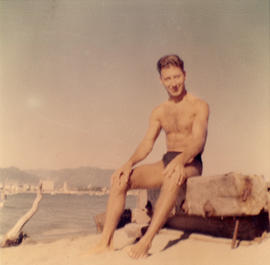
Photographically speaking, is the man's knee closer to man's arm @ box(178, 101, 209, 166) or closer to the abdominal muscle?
man's arm @ box(178, 101, 209, 166)

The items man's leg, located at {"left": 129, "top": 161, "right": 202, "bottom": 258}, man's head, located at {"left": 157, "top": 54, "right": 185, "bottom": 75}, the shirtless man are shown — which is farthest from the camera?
man's head, located at {"left": 157, "top": 54, "right": 185, "bottom": 75}

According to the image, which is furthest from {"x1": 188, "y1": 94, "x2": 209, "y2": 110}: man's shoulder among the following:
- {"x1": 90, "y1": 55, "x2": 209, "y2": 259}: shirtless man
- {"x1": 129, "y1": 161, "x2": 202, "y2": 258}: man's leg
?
{"x1": 129, "y1": 161, "x2": 202, "y2": 258}: man's leg

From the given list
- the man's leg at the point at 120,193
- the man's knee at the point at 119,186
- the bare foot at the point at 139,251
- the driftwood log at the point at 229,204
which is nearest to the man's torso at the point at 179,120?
the man's leg at the point at 120,193

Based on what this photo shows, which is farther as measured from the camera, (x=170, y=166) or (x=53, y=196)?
(x=53, y=196)

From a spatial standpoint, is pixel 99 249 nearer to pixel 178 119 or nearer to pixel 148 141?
pixel 148 141

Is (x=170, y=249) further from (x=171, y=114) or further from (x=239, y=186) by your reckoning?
(x=171, y=114)

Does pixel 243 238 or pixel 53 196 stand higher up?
pixel 243 238

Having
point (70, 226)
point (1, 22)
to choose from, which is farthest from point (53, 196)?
point (1, 22)

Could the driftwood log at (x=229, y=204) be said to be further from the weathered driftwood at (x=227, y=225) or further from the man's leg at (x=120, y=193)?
the man's leg at (x=120, y=193)
